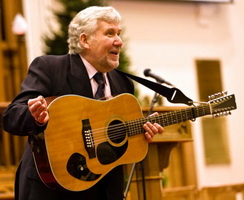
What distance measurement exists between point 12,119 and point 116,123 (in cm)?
64

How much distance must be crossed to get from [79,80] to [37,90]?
0.94 feet

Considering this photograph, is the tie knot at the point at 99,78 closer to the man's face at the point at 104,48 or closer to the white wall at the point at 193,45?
the man's face at the point at 104,48

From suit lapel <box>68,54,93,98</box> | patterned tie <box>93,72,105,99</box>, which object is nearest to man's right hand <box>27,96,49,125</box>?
suit lapel <box>68,54,93,98</box>

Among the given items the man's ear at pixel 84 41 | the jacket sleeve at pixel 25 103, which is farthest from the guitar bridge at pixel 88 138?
the man's ear at pixel 84 41

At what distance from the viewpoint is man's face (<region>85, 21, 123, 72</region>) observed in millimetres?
2934

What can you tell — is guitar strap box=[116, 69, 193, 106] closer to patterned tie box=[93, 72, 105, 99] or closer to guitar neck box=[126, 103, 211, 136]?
guitar neck box=[126, 103, 211, 136]

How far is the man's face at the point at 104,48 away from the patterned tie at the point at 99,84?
0.13 feet

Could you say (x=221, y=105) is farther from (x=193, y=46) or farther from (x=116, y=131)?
(x=193, y=46)

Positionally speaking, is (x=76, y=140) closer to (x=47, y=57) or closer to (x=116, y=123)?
(x=116, y=123)

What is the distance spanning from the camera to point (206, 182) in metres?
7.48

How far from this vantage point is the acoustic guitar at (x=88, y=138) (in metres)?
2.49

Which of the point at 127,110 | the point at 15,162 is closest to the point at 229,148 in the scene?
the point at 15,162

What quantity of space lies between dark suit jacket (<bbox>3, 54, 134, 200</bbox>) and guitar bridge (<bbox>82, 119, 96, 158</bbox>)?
212mm

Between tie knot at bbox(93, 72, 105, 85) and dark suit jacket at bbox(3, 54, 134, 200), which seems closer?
dark suit jacket at bbox(3, 54, 134, 200)
